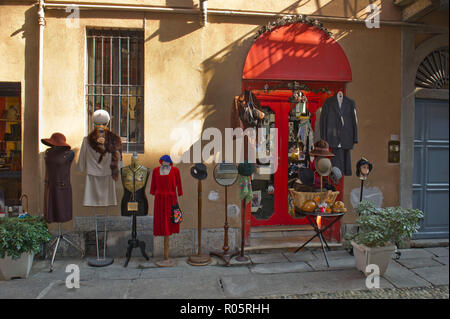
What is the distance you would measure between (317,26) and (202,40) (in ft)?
6.88

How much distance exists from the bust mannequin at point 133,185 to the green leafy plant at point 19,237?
1228 millimetres

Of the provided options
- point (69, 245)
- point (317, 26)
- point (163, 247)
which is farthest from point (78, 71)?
point (317, 26)

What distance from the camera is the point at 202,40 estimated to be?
5582mm

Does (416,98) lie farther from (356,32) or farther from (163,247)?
(163,247)

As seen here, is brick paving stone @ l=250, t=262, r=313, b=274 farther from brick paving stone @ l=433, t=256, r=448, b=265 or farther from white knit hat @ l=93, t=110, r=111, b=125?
white knit hat @ l=93, t=110, r=111, b=125

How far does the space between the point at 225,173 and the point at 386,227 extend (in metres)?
2.54

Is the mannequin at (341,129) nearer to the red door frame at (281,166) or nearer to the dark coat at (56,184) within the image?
the red door frame at (281,166)

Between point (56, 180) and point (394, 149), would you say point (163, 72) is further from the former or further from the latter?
point (394, 149)

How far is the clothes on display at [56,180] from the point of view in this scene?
4859 millimetres

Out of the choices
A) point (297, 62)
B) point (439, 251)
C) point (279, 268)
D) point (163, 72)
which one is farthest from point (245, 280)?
point (439, 251)

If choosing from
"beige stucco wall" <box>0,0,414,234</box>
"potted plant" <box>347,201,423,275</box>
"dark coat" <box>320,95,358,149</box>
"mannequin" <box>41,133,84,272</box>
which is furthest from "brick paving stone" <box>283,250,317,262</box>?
"mannequin" <box>41,133,84,272</box>

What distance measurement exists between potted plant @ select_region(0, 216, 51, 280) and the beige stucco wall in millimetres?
754

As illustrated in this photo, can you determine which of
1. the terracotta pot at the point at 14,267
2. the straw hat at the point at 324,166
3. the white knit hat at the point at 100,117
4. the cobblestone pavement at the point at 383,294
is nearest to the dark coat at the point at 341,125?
the straw hat at the point at 324,166

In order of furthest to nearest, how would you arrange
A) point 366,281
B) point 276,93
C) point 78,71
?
1. point 276,93
2. point 78,71
3. point 366,281
